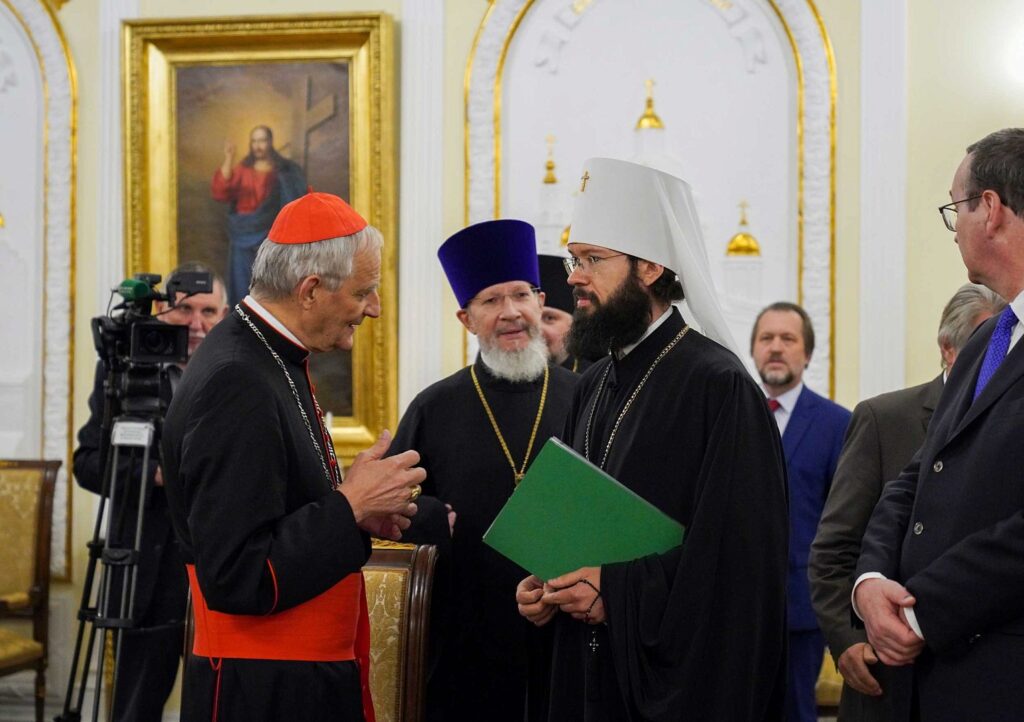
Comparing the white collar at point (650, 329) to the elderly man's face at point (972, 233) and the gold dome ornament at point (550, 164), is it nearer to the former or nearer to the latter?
the elderly man's face at point (972, 233)

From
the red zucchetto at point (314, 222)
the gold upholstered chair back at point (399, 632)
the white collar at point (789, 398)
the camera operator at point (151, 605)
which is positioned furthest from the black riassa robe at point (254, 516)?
the white collar at point (789, 398)

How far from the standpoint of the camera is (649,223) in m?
2.89

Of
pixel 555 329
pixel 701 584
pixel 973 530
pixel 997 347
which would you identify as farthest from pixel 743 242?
pixel 973 530

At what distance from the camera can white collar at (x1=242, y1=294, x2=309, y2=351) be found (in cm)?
260

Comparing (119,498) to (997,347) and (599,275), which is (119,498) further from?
(997,347)

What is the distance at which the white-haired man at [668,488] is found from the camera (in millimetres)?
2508

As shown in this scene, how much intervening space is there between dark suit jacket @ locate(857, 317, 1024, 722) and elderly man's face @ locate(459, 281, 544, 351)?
1.82 meters

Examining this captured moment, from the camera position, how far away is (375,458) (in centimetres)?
256

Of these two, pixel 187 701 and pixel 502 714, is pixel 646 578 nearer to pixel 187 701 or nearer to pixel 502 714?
pixel 187 701

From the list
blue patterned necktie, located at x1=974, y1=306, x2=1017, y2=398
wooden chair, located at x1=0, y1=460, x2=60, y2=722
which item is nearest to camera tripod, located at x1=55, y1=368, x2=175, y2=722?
wooden chair, located at x1=0, y1=460, x2=60, y2=722

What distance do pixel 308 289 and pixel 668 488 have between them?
2.87ft

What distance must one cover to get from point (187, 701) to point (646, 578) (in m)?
0.99

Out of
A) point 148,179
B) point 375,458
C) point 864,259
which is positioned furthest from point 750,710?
point 148,179

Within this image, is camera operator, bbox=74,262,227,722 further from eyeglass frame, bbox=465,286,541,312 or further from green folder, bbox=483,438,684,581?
green folder, bbox=483,438,684,581
